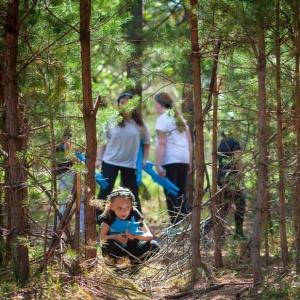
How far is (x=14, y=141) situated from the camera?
17.7ft

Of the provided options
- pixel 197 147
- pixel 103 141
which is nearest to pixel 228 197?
pixel 197 147

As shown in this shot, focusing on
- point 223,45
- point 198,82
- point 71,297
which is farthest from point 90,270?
point 223,45

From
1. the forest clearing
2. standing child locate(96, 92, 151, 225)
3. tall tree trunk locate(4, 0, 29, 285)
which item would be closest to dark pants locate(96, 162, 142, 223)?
standing child locate(96, 92, 151, 225)

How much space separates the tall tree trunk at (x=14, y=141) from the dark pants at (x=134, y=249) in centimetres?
158

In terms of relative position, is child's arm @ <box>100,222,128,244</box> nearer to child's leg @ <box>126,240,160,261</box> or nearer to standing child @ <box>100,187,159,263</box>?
standing child @ <box>100,187,159,263</box>

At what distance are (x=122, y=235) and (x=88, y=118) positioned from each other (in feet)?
5.18

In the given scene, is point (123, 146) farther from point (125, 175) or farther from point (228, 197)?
point (228, 197)

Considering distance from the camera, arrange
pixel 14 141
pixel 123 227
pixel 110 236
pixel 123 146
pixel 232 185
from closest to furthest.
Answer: pixel 14 141 → pixel 232 185 → pixel 110 236 → pixel 123 227 → pixel 123 146

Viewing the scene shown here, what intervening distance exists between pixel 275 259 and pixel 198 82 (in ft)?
7.34

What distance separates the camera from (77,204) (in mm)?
5289

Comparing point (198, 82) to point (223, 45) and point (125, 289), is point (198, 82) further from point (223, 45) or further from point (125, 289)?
point (125, 289)

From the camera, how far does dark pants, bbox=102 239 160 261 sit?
273 inches

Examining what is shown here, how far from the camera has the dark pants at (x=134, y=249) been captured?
6934mm

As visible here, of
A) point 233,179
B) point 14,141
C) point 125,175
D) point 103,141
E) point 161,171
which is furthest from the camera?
point 161,171
